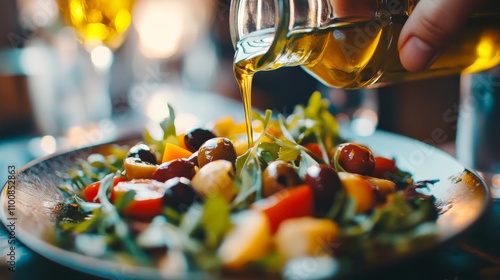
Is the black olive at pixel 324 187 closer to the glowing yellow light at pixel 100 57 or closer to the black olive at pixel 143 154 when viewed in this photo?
the black olive at pixel 143 154

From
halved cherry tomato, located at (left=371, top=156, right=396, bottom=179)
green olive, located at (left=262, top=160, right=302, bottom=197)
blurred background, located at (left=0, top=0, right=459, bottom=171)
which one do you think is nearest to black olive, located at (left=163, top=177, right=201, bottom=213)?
green olive, located at (left=262, top=160, right=302, bottom=197)

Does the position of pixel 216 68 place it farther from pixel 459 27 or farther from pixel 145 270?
pixel 145 270

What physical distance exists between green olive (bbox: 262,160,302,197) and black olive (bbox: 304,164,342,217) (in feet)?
0.09

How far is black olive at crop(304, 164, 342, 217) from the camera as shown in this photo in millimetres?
716

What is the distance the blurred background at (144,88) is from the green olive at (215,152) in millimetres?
407

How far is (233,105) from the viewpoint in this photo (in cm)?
196

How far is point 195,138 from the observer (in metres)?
0.97

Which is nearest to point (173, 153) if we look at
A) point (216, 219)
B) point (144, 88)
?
point (216, 219)

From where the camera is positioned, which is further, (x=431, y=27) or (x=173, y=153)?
(x=173, y=153)

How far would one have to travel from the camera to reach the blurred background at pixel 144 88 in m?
1.61

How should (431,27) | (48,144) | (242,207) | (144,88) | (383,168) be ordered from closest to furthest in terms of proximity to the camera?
(242,207) → (431,27) → (383,168) → (48,144) → (144,88)

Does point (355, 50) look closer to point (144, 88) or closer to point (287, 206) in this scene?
point (287, 206)

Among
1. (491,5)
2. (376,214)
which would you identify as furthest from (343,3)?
(376,214)

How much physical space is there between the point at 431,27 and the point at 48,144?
3.50ft
